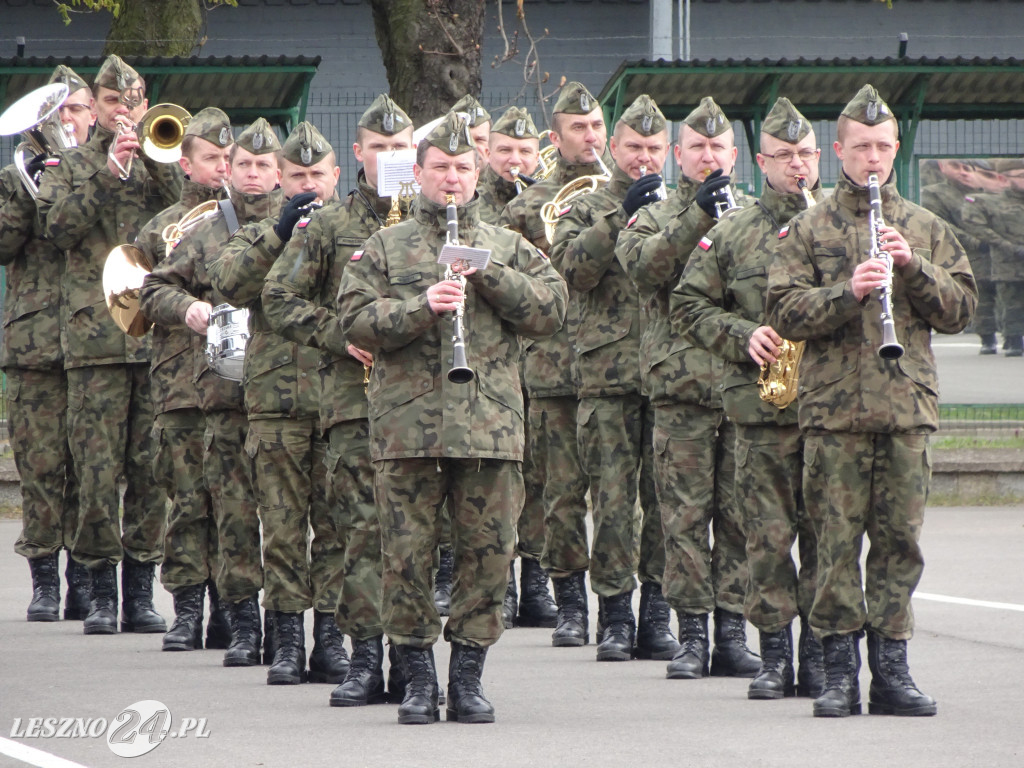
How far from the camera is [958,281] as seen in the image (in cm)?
655

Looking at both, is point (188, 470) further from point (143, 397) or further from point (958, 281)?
point (958, 281)

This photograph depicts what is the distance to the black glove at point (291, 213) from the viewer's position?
7.26 m

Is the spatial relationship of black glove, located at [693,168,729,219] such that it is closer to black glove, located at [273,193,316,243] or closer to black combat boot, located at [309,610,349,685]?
black glove, located at [273,193,316,243]

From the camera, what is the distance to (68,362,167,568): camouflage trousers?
352 inches

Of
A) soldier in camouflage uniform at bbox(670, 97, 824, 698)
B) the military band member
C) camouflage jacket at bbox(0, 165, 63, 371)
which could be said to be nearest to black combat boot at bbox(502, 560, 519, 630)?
the military band member

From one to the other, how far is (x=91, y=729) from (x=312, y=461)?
161cm

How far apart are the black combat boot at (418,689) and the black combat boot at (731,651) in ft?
5.42

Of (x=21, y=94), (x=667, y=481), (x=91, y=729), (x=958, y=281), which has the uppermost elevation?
(x=21, y=94)

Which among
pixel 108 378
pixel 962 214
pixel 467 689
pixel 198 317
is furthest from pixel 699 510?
pixel 962 214

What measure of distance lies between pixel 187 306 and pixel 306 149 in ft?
3.34

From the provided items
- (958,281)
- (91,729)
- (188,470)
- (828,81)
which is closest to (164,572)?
(188,470)

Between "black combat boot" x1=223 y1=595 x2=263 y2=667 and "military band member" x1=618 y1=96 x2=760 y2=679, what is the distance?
1862 mm

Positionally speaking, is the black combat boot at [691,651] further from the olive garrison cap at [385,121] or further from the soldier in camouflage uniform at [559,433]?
the olive garrison cap at [385,121]

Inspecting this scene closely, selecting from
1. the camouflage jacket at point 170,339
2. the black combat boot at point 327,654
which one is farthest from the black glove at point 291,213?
the black combat boot at point 327,654
